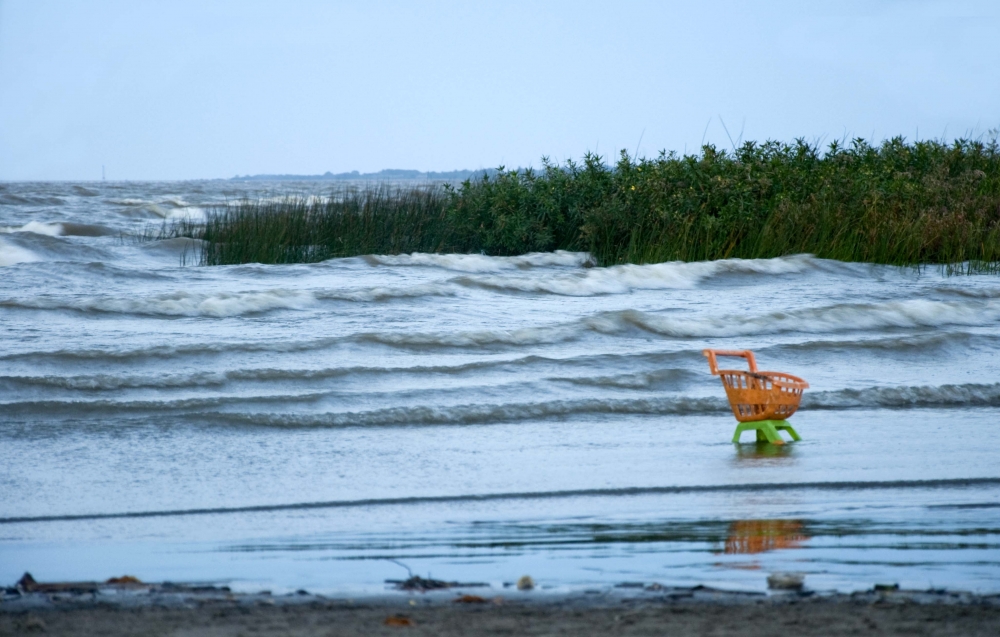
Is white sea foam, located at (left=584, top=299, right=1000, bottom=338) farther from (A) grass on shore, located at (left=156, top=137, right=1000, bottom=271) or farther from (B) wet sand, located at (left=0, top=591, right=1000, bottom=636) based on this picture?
(B) wet sand, located at (left=0, top=591, right=1000, bottom=636)

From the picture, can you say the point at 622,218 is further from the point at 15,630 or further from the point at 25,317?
the point at 15,630

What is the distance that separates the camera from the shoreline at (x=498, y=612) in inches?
121

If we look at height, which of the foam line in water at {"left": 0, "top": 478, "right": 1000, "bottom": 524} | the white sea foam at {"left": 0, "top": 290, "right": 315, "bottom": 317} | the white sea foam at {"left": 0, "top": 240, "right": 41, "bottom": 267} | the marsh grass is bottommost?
the foam line in water at {"left": 0, "top": 478, "right": 1000, "bottom": 524}

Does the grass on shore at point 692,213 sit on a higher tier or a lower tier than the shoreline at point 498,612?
higher

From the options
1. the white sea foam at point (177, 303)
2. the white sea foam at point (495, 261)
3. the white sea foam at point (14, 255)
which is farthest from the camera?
the white sea foam at point (14, 255)

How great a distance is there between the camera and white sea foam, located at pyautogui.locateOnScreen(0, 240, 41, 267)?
57.7 feet

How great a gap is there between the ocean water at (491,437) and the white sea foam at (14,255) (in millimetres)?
4569

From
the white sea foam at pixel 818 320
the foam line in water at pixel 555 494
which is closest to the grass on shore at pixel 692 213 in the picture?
the white sea foam at pixel 818 320

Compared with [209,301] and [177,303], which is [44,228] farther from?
[209,301]

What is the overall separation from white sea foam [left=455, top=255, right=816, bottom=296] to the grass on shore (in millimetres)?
481

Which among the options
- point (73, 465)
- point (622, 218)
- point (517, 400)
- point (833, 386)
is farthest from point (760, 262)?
point (73, 465)

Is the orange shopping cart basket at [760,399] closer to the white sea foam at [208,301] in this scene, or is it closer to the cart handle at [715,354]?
the cart handle at [715,354]

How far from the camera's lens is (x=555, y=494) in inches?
194

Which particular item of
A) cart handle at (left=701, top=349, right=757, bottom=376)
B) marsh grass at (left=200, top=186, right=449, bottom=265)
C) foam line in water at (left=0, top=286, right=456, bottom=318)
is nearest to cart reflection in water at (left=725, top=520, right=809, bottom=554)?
cart handle at (left=701, top=349, right=757, bottom=376)
